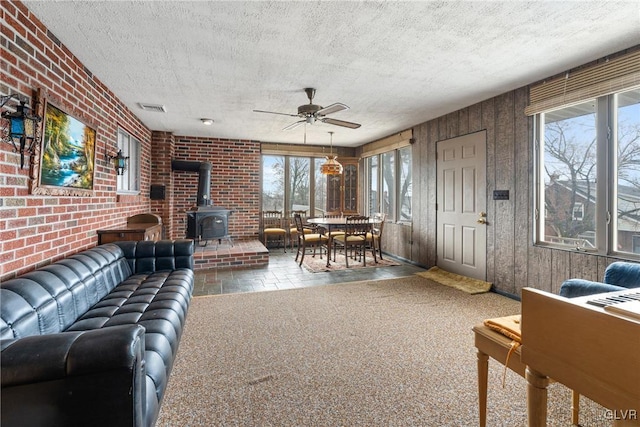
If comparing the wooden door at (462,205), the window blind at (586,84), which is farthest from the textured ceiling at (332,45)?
the wooden door at (462,205)

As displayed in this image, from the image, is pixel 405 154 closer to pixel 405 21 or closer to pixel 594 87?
pixel 594 87

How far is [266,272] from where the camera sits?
183 inches

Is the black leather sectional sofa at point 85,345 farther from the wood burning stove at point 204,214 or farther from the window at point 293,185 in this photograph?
the window at point 293,185

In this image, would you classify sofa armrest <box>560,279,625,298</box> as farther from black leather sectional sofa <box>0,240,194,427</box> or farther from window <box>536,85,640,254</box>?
black leather sectional sofa <box>0,240,194,427</box>

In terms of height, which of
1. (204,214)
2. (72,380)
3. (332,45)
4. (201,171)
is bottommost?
(72,380)

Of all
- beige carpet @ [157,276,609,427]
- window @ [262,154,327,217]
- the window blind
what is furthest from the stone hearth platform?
the window blind

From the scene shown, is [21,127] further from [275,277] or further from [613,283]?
[613,283]

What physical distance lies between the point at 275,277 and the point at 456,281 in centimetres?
256

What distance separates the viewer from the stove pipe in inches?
228

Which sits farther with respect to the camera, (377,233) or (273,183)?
(273,183)

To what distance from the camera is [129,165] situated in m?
4.43

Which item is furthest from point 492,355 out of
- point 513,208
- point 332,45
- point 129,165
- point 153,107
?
point 129,165

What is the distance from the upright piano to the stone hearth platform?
4.41 meters

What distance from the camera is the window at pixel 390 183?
5.64m
